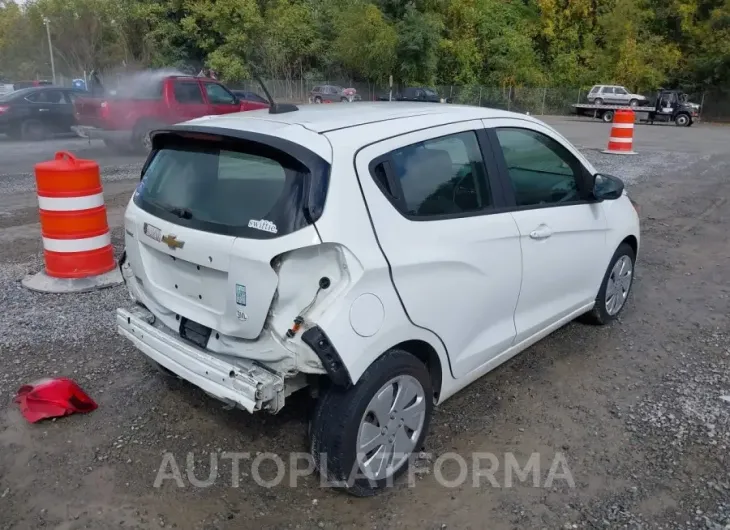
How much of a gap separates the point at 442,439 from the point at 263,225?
167 centimetres

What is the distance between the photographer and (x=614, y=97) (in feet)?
129

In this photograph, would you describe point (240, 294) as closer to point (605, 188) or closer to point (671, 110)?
point (605, 188)

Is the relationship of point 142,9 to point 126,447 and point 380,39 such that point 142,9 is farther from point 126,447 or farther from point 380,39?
point 126,447

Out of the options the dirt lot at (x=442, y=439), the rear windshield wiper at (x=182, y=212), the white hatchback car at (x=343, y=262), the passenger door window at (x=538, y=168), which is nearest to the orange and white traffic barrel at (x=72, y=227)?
the dirt lot at (x=442, y=439)

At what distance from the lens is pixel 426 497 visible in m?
3.18

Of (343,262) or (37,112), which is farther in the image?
(37,112)

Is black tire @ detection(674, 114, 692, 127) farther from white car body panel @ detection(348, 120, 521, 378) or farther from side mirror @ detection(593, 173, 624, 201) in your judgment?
white car body panel @ detection(348, 120, 521, 378)

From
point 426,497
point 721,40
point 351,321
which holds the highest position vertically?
point 721,40

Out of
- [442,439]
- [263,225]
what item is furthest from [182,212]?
[442,439]

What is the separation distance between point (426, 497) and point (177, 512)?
1.20 meters

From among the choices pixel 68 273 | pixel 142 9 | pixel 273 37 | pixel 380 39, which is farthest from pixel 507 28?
pixel 68 273

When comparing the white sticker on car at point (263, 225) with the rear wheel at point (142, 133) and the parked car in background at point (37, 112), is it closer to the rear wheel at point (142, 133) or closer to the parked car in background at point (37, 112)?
the rear wheel at point (142, 133)

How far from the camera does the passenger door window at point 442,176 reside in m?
3.20

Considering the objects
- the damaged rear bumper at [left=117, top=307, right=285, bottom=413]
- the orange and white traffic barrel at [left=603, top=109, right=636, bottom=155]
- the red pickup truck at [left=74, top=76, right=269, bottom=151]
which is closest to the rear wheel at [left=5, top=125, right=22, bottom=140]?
the red pickup truck at [left=74, top=76, right=269, bottom=151]
